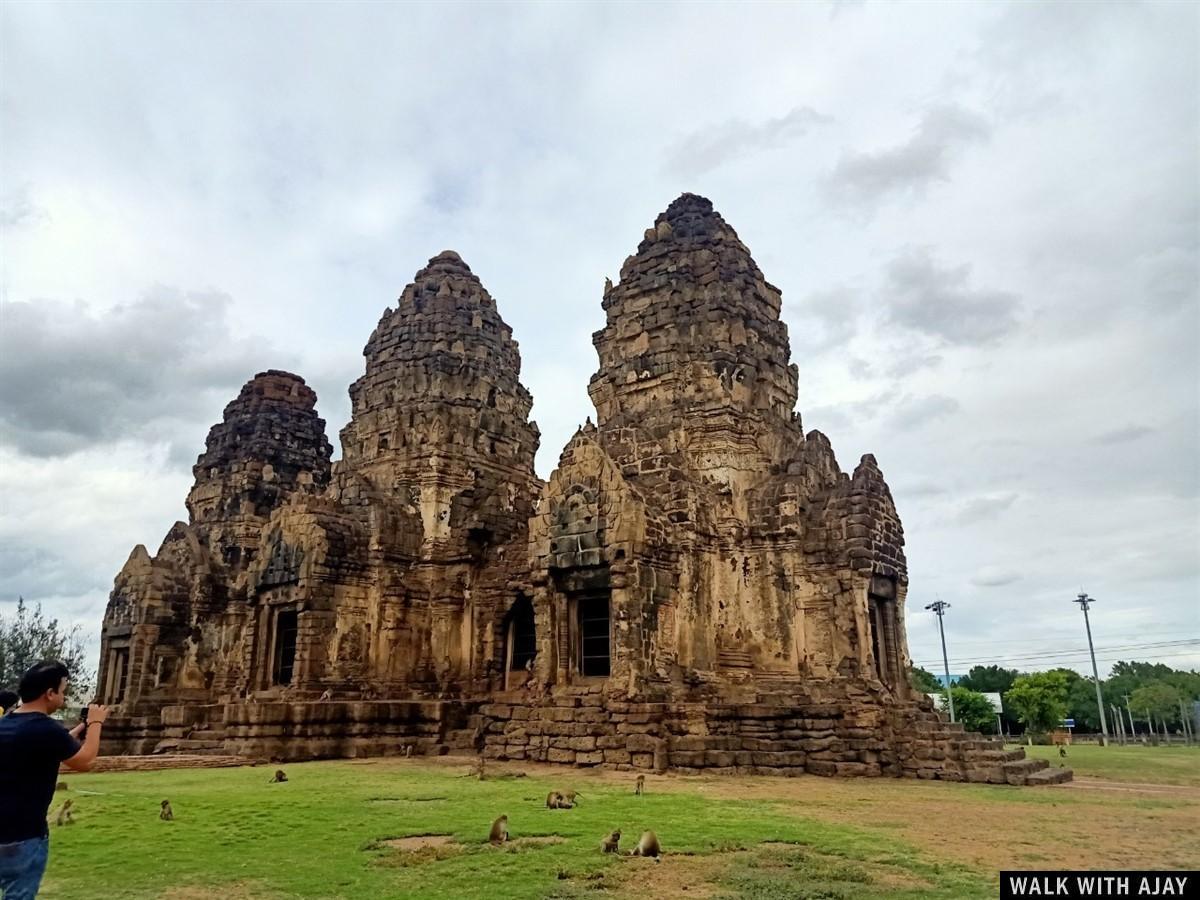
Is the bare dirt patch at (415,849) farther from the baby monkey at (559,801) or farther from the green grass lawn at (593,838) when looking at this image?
the baby monkey at (559,801)

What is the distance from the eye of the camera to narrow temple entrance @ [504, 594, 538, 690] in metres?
21.5

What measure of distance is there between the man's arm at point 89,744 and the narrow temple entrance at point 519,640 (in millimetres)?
16780

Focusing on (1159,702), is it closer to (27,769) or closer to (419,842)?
(419,842)

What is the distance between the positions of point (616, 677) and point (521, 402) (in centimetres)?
1180

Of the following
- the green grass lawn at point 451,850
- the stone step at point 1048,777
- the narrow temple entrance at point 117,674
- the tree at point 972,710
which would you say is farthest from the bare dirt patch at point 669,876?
the tree at point 972,710

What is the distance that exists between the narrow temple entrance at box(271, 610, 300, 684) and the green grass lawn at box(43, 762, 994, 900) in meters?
9.74

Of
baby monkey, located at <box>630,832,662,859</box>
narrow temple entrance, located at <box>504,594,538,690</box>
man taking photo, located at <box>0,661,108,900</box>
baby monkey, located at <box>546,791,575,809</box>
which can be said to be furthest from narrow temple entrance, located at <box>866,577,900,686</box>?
man taking photo, located at <box>0,661,108,900</box>

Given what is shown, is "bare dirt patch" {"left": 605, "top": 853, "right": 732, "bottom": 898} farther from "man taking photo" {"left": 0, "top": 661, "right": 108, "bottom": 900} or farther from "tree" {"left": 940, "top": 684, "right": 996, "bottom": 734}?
"tree" {"left": 940, "top": 684, "right": 996, "bottom": 734}

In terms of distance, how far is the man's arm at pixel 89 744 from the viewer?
458cm

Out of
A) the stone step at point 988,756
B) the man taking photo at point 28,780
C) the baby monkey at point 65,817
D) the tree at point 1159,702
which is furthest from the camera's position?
the tree at point 1159,702

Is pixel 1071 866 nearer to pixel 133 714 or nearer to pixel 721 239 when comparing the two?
pixel 721 239

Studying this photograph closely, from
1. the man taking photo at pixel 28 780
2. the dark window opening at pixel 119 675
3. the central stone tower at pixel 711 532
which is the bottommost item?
the man taking photo at pixel 28 780

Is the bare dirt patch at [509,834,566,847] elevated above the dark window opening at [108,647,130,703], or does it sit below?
below

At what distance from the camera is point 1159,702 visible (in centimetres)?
6400
